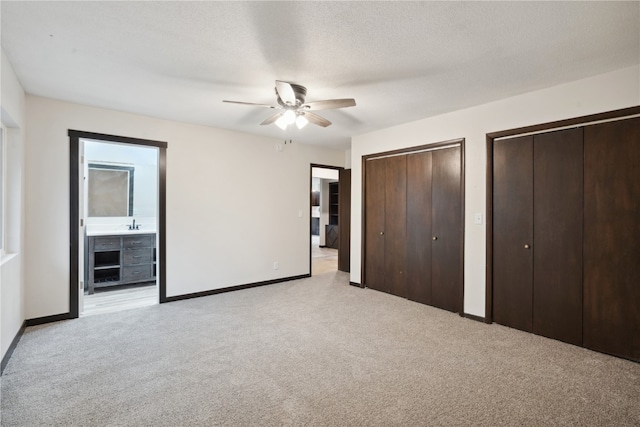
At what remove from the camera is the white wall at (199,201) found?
132 inches

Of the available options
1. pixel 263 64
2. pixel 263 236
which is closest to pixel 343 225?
pixel 263 236

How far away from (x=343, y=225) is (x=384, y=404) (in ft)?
14.5

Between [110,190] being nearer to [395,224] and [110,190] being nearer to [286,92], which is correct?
[286,92]

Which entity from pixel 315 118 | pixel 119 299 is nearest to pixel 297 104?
pixel 315 118

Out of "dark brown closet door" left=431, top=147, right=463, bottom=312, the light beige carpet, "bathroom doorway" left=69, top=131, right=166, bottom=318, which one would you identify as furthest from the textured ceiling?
the light beige carpet

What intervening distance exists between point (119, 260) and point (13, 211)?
2.11 metres

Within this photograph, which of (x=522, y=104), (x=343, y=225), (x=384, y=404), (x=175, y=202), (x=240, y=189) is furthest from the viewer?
(x=343, y=225)

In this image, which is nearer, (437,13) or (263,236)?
(437,13)

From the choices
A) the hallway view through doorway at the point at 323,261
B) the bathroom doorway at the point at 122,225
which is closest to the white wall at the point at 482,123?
the hallway view through doorway at the point at 323,261

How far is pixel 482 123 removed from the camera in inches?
138

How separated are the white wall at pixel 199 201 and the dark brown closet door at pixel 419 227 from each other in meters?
2.01

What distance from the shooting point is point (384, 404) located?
1996 mm

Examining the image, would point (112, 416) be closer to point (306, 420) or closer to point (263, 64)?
point (306, 420)

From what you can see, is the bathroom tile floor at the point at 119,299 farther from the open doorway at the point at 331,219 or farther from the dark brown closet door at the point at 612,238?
the dark brown closet door at the point at 612,238
